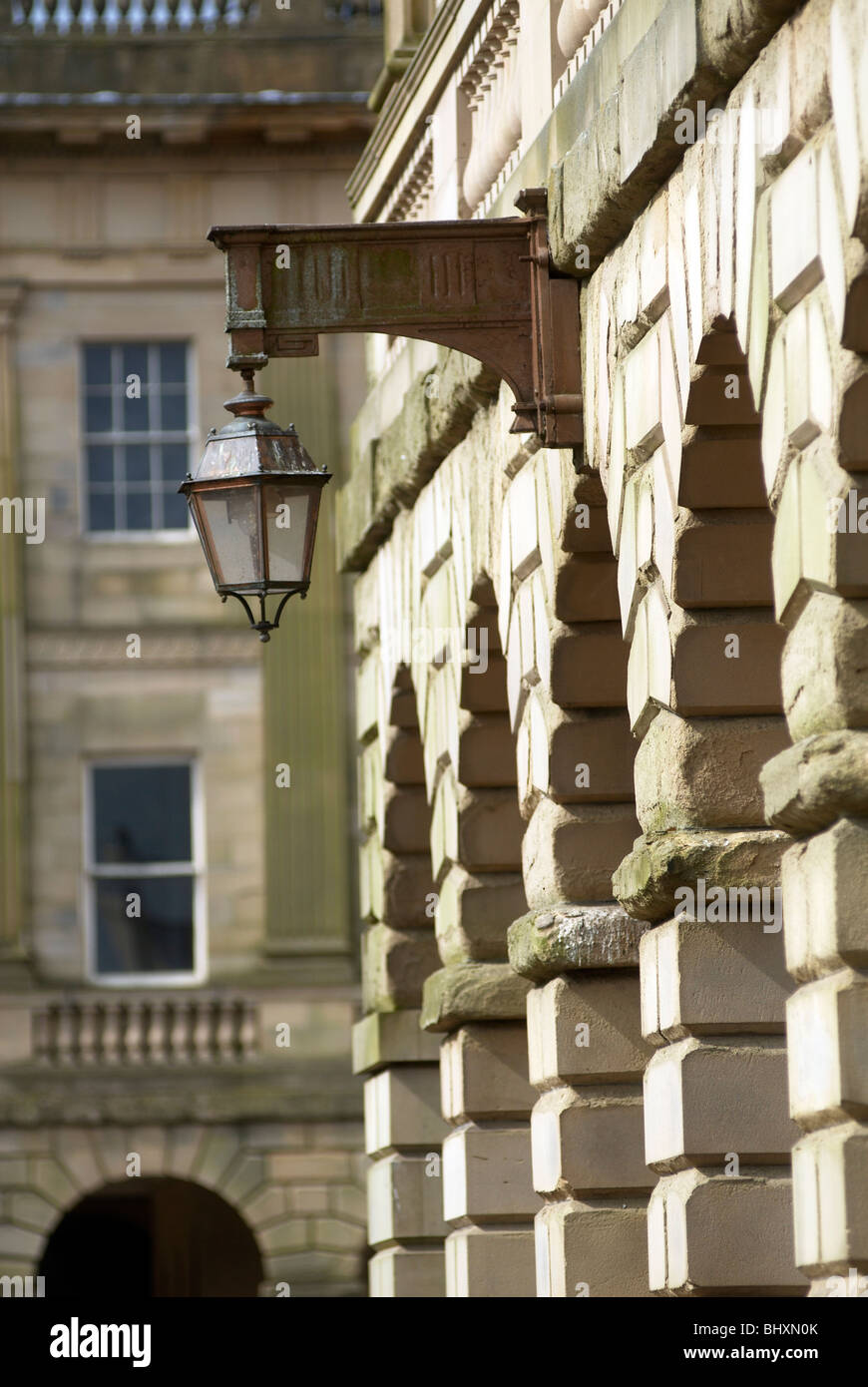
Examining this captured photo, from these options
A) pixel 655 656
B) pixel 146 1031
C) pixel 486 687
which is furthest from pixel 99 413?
pixel 655 656

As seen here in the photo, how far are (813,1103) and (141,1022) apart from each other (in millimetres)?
18646

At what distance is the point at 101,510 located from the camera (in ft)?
82.2

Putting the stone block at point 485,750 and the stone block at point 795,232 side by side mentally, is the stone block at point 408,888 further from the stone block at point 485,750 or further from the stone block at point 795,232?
the stone block at point 795,232

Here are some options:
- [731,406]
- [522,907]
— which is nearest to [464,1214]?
[522,907]

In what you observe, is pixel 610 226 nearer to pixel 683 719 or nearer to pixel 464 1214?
pixel 683 719

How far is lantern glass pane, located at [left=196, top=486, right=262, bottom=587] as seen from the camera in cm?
815

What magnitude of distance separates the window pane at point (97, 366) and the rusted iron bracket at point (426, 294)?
1725 centimetres

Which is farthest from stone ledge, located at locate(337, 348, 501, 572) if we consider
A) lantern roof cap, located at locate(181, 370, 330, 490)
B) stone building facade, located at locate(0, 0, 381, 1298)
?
stone building facade, located at locate(0, 0, 381, 1298)

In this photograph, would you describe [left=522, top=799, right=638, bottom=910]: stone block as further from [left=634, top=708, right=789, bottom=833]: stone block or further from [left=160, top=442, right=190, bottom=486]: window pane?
[left=160, top=442, right=190, bottom=486]: window pane

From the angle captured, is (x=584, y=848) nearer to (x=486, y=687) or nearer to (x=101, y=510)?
(x=486, y=687)

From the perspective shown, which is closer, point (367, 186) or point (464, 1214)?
point (464, 1214)

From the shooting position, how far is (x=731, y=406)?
7.04 meters

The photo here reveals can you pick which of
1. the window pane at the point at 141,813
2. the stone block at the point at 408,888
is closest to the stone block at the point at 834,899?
the stone block at the point at 408,888

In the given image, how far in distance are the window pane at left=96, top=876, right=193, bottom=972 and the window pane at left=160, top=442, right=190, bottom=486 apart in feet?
12.1
